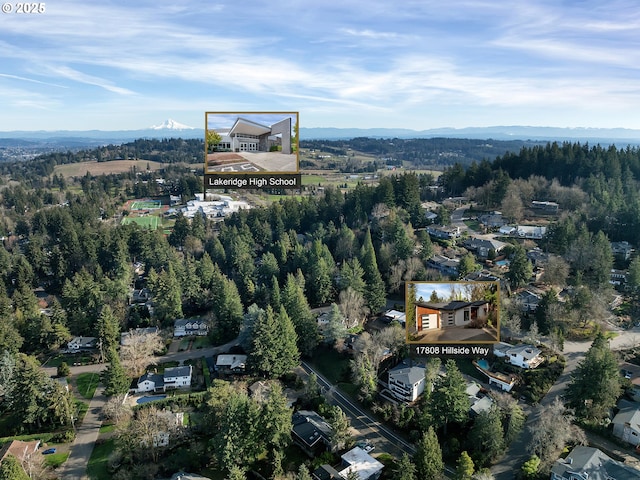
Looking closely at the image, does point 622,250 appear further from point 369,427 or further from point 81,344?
point 81,344

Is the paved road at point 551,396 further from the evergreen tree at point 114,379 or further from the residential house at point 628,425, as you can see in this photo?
the evergreen tree at point 114,379

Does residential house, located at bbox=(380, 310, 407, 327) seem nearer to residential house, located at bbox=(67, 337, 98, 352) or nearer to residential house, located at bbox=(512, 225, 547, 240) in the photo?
residential house, located at bbox=(512, 225, 547, 240)

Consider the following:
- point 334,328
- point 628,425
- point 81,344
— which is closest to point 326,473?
point 334,328

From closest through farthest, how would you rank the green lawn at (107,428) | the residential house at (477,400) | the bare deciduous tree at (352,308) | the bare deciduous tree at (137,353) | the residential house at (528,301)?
the residential house at (477,400) < the green lawn at (107,428) < the bare deciduous tree at (137,353) < the residential house at (528,301) < the bare deciduous tree at (352,308)

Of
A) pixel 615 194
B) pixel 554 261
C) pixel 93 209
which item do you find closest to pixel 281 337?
pixel 554 261

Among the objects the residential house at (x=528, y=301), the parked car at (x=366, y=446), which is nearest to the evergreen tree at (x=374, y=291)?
the residential house at (x=528, y=301)

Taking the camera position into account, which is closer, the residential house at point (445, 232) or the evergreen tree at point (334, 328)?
the evergreen tree at point (334, 328)
